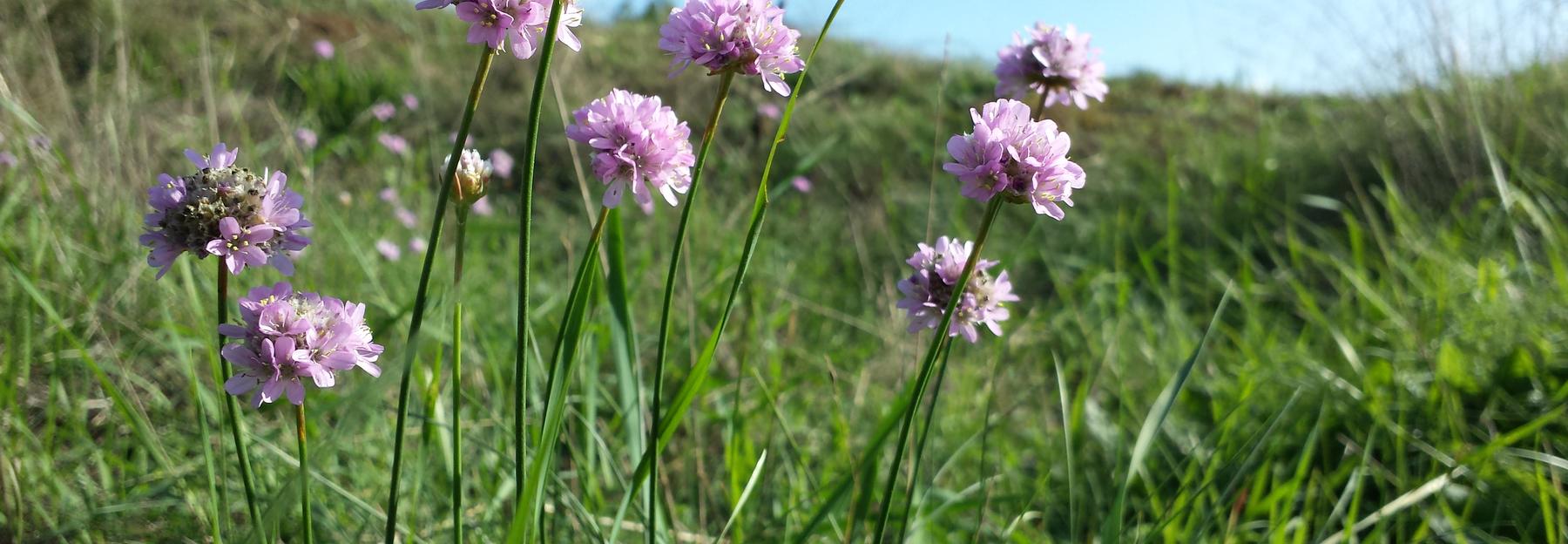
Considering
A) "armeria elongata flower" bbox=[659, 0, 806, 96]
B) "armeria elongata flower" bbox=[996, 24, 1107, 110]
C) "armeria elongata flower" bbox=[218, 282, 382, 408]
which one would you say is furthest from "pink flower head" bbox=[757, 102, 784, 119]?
"armeria elongata flower" bbox=[218, 282, 382, 408]

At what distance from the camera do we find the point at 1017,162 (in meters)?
0.74

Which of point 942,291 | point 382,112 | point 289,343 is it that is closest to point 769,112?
point 382,112

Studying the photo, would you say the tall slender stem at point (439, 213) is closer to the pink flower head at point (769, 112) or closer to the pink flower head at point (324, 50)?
the pink flower head at point (769, 112)

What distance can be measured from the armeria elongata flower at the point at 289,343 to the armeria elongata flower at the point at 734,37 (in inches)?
13.0

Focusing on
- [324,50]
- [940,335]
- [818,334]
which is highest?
[324,50]

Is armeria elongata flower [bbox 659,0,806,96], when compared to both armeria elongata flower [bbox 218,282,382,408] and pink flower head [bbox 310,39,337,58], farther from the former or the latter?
pink flower head [bbox 310,39,337,58]

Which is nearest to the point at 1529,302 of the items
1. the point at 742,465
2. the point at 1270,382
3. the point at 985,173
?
the point at 1270,382

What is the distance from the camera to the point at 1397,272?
2926mm

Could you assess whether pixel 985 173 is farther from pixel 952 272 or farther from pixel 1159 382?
pixel 1159 382

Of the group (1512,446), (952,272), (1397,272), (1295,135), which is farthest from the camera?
(1295,135)

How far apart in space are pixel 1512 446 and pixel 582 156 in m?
3.28

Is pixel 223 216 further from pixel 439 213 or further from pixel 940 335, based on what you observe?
pixel 940 335

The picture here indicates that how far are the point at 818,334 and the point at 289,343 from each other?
229cm

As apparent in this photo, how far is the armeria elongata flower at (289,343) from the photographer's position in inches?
26.6
